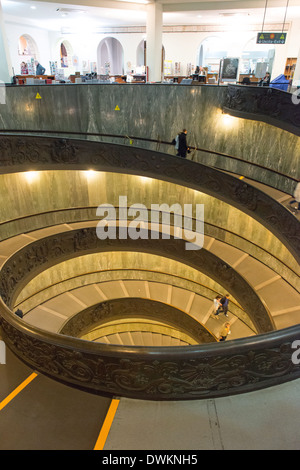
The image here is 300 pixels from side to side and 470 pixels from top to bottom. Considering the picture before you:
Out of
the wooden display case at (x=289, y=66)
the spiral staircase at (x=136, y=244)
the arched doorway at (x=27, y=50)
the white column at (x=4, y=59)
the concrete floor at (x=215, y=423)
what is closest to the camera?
the concrete floor at (x=215, y=423)

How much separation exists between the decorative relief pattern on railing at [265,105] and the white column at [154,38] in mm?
4875

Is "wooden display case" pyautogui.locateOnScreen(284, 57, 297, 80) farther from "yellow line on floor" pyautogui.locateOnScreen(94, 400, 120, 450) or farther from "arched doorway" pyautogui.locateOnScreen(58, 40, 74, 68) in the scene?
"yellow line on floor" pyautogui.locateOnScreen(94, 400, 120, 450)

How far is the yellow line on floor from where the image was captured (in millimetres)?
2691

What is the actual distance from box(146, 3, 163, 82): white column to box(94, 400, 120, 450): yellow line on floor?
13.5 m

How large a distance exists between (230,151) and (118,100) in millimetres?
4552

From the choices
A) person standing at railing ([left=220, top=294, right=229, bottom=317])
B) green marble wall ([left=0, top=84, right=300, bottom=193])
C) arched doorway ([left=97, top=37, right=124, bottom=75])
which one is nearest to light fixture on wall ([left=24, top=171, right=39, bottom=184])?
green marble wall ([left=0, top=84, right=300, bottom=193])

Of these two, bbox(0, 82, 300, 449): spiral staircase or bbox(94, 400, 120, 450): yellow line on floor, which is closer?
bbox(94, 400, 120, 450): yellow line on floor

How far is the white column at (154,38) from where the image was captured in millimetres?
12477

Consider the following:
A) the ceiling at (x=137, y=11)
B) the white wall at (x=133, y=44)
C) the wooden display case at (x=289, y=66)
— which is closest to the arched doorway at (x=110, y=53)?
the white wall at (x=133, y=44)

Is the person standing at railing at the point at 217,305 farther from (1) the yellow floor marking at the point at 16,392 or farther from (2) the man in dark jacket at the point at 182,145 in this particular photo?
(1) the yellow floor marking at the point at 16,392

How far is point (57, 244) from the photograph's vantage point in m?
9.79

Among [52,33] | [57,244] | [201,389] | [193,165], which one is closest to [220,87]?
[193,165]

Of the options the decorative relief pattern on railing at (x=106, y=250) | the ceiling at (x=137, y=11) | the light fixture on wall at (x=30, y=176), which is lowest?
the decorative relief pattern on railing at (x=106, y=250)

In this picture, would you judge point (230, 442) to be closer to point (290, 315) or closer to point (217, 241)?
point (290, 315)
